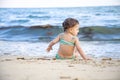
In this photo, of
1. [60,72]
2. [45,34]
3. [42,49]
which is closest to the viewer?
[60,72]

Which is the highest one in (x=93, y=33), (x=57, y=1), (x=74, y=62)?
(x=57, y=1)

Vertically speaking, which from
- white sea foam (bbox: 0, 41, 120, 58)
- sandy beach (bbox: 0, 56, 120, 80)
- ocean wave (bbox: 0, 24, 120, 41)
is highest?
sandy beach (bbox: 0, 56, 120, 80)

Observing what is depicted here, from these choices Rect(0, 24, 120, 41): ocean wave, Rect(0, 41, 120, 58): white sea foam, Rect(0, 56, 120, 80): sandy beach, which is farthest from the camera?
Rect(0, 24, 120, 41): ocean wave

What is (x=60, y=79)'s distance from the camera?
2.92ft

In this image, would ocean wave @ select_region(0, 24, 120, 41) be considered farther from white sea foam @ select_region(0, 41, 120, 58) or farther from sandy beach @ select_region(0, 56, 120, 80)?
sandy beach @ select_region(0, 56, 120, 80)

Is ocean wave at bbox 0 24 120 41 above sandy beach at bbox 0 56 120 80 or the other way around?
the other way around

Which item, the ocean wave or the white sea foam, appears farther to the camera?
the ocean wave

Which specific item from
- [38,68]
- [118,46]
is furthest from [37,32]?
[38,68]

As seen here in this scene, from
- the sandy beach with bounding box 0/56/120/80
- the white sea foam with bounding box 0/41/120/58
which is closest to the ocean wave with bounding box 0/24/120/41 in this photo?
the white sea foam with bounding box 0/41/120/58

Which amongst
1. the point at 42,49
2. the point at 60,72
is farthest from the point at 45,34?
the point at 60,72

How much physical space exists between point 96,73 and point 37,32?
119 centimetres

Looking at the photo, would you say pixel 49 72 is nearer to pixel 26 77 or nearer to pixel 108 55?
pixel 26 77

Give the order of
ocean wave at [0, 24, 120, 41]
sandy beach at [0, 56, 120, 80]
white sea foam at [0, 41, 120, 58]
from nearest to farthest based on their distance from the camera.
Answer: sandy beach at [0, 56, 120, 80] → white sea foam at [0, 41, 120, 58] → ocean wave at [0, 24, 120, 41]

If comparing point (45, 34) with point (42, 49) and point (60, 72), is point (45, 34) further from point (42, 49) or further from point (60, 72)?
point (60, 72)
